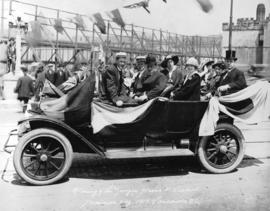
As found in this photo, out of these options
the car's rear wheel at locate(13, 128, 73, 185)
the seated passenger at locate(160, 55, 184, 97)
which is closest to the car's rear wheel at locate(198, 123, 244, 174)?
the seated passenger at locate(160, 55, 184, 97)

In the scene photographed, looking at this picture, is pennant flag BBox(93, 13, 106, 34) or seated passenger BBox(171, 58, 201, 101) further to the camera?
pennant flag BBox(93, 13, 106, 34)

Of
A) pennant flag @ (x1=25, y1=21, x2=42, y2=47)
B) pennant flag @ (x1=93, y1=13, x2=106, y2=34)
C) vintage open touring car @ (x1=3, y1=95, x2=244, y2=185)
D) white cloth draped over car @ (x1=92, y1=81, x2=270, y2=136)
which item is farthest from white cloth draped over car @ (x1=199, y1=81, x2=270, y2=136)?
pennant flag @ (x1=25, y1=21, x2=42, y2=47)

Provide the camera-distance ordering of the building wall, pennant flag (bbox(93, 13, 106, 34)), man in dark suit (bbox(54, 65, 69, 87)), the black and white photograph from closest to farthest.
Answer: the black and white photograph < man in dark suit (bbox(54, 65, 69, 87)) < pennant flag (bbox(93, 13, 106, 34)) < the building wall

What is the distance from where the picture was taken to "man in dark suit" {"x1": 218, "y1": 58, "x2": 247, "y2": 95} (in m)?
6.96

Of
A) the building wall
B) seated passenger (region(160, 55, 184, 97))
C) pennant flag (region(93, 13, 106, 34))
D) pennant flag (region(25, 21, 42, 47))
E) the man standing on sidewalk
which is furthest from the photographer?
the building wall

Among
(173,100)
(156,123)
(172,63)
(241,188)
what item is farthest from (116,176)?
(172,63)

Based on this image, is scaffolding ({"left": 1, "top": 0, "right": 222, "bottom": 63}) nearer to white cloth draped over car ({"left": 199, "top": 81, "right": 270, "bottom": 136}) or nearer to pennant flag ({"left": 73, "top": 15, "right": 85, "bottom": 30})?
pennant flag ({"left": 73, "top": 15, "right": 85, "bottom": 30})

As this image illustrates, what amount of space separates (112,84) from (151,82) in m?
0.68

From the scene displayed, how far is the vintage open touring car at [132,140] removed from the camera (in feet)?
18.8

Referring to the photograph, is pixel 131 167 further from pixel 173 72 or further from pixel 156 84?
pixel 173 72

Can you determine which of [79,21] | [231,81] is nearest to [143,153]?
[231,81]

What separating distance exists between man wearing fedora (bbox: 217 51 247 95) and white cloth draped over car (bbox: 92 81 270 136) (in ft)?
1.38

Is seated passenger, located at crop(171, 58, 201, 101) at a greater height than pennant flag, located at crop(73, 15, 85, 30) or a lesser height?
lesser

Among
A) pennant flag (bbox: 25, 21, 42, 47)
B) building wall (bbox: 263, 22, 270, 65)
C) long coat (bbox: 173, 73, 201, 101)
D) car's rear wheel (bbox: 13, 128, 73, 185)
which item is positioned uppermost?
building wall (bbox: 263, 22, 270, 65)
